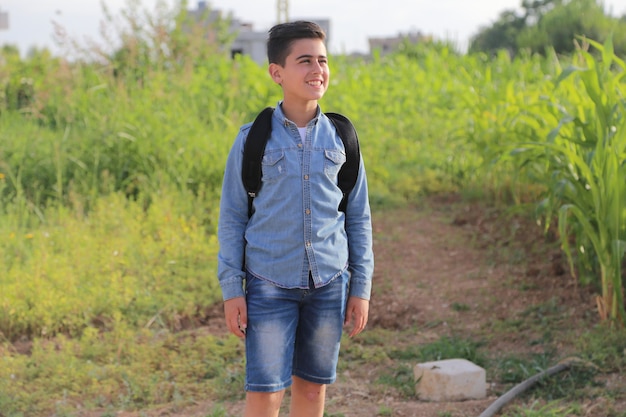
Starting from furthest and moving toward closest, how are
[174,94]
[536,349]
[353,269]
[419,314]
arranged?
1. [174,94]
2. [419,314]
3. [536,349]
4. [353,269]

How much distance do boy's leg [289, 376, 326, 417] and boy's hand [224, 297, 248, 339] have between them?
0.28m

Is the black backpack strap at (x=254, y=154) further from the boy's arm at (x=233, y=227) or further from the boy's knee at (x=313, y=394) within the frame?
the boy's knee at (x=313, y=394)

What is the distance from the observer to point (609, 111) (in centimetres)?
412

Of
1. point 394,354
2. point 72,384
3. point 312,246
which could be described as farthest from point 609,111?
point 72,384

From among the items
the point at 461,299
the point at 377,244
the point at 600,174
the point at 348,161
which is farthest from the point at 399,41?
the point at 348,161

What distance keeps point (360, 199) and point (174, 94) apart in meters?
6.17

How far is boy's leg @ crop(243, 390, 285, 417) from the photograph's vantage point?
8.01 ft

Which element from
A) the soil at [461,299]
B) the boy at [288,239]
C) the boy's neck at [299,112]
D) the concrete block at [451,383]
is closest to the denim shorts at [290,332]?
the boy at [288,239]

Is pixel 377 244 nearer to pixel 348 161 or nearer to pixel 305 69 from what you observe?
pixel 348 161

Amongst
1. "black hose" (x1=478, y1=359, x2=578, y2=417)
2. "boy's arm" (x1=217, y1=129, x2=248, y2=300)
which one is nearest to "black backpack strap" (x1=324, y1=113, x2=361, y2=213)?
"boy's arm" (x1=217, y1=129, x2=248, y2=300)

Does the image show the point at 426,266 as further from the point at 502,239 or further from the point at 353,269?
the point at 353,269

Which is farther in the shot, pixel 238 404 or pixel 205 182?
pixel 205 182

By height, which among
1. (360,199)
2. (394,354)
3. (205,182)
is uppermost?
(360,199)

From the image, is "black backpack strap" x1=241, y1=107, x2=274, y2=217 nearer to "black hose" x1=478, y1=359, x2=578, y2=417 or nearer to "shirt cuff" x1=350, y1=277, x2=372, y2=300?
"shirt cuff" x1=350, y1=277, x2=372, y2=300
